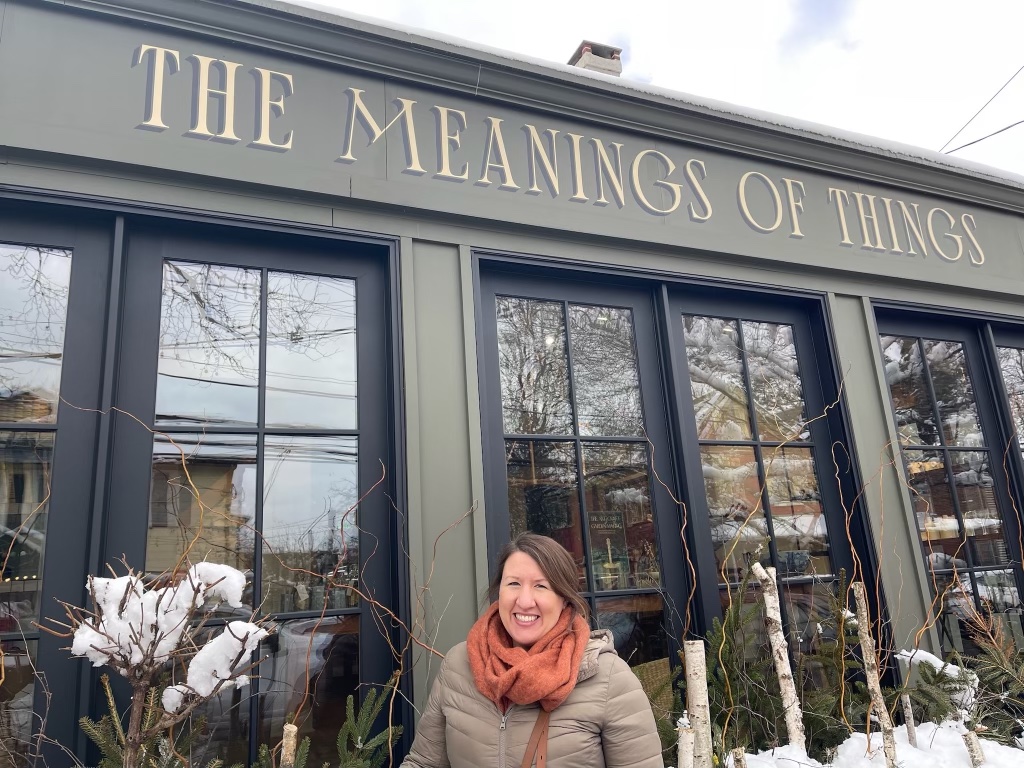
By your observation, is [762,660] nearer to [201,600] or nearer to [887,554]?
[887,554]

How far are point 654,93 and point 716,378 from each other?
55.7 inches

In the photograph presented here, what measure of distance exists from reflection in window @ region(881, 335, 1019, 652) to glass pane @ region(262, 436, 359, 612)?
2.77 metres

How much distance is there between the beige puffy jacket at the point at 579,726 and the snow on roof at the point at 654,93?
2469 mm

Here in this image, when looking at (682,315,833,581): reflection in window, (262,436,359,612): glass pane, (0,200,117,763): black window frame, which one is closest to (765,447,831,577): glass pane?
(682,315,833,581): reflection in window

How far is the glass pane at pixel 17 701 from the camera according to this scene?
79.9 inches

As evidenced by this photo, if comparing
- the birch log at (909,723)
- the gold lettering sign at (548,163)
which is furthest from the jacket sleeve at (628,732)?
the gold lettering sign at (548,163)

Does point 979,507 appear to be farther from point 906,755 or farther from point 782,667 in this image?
point 782,667

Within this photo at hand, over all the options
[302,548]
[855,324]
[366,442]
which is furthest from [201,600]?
[855,324]

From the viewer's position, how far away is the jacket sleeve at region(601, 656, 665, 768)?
60.4 inches

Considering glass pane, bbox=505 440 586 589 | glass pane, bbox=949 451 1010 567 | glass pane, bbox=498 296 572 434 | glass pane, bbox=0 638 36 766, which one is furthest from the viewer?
glass pane, bbox=949 451 1010 567

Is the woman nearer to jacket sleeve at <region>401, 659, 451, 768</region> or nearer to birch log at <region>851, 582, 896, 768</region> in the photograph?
→ jacket sleeve at <region>401, 659, 451, 768</region>

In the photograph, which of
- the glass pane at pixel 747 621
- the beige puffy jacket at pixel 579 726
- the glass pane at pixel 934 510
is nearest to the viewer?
the beige puffy jacket at pixel 579 726

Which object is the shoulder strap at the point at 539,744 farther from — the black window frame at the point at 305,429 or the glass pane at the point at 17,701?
the glass pane at the point at 17,701

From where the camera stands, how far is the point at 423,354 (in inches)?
106
